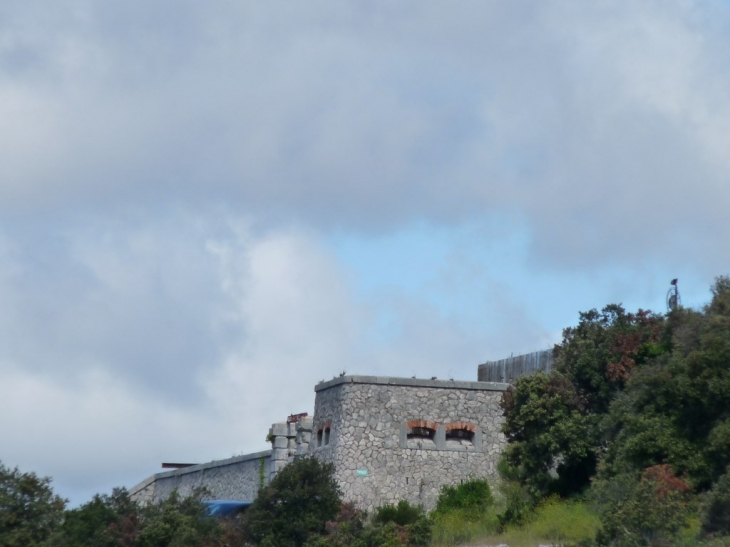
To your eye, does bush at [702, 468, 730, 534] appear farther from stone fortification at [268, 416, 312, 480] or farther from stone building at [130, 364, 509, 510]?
stone fortification at [268, 416, 312, 480]

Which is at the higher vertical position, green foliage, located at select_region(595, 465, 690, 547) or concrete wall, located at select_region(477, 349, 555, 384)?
concrete wall, located at select_region(477, 349, 555, 384)

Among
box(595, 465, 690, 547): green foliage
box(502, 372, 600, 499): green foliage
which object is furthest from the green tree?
box(595, 465, 690, 547): green foliage

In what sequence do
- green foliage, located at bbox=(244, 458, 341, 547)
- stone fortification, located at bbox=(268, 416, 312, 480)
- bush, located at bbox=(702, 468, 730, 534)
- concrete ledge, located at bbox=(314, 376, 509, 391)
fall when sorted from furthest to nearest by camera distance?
1. stone fortification, located at bbox=(268, 416, 312, 480)
2. concrete ledge, located at bbox=(314, 376, 509, 391)
3. green foliage, located at bbox=(244, 458, 341, 547)
4. bush, located at bbox=(702, 468, 730, 534)

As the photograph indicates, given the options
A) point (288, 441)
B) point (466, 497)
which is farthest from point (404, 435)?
point (288, 441)

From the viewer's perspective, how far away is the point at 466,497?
3005 centimetres

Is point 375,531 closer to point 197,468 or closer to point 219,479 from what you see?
point 219,479

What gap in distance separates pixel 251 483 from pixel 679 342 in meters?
13.8

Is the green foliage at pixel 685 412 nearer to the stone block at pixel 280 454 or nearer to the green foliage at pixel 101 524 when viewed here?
the stone block at pixel 280 454

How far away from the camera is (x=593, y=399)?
29469 mm

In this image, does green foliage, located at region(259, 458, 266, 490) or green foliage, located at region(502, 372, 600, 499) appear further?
green foliage, located at region(259, 458, 266, 490)

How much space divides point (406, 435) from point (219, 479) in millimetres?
8104

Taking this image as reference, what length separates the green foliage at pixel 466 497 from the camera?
2980 cm

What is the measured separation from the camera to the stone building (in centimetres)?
3050

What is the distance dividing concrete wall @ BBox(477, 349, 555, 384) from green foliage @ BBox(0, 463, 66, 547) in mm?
13385
